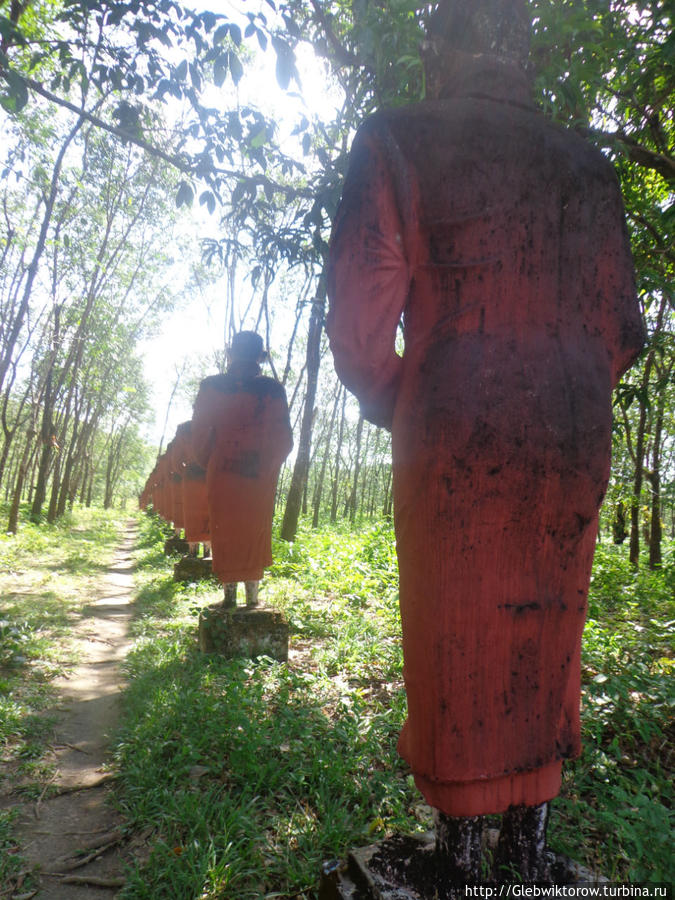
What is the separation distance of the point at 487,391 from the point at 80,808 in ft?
8.05

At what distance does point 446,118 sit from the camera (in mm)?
1314

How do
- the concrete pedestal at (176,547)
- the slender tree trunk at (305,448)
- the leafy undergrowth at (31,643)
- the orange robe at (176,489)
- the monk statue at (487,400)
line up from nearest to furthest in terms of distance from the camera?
the monk statue at (487,400)
the leafy undergrowth at (31,643)
the orange robe at (176,489)
the concrete pedestal at (176,547)
the slender tree trunk at (305,448)

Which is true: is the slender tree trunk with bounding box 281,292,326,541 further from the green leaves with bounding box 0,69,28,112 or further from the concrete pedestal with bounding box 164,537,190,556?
the green leaves with bounding box 0,69,28,112

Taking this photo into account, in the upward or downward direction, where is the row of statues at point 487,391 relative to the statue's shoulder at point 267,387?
downward

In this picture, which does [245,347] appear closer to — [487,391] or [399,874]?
[487,391]

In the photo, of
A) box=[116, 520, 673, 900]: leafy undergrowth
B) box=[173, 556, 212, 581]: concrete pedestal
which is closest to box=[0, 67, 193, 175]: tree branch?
box=[116, 520, 673, 900]: leafy undergrowth

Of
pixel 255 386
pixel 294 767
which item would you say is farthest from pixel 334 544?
pixel 294 767

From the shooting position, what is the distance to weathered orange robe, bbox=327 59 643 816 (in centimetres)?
122

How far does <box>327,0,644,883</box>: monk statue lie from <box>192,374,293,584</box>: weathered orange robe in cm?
277

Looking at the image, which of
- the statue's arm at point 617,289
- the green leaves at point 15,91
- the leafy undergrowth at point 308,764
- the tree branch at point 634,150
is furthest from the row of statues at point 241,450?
the statue's arm at point 617,289

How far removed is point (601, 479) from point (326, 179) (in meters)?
2.22

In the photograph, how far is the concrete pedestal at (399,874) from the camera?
4.19ft

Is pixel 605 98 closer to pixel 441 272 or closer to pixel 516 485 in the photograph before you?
pixel 441 272

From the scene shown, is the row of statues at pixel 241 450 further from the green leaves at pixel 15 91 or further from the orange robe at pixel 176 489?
the orange robe at pixel 176 489
